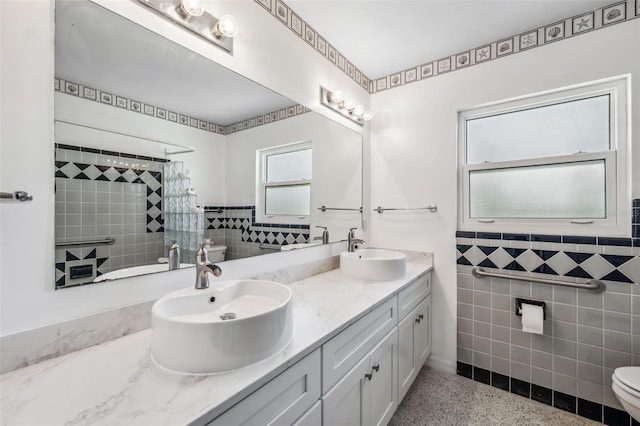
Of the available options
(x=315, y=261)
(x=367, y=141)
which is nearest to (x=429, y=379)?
(x=315, y=261)

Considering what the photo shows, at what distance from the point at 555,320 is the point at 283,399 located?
1809 millimetres

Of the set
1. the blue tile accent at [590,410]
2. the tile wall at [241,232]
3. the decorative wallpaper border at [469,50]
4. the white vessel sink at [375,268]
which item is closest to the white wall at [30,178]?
the tile wall at [241,232]

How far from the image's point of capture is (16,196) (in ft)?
2.19

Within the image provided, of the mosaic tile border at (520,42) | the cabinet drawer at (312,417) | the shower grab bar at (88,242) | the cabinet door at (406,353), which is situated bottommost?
the cabinet door at (406,353)

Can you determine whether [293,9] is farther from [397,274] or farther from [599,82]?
[599,82]

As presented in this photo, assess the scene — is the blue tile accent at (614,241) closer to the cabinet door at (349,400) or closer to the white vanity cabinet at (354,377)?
the white vanity cabinet at (354,377)

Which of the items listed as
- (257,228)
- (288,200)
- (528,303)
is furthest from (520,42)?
(257,228)

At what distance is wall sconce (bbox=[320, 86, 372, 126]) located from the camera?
1.91 metres

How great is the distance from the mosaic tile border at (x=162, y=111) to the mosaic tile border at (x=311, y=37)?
446mm

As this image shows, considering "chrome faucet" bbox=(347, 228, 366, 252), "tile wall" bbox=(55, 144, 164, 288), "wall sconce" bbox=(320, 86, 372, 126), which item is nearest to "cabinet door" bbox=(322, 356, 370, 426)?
"tile wall" bbox=(55, 144, 164, 288)

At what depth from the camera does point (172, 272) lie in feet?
3.60

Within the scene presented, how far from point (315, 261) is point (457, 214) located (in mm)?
1102

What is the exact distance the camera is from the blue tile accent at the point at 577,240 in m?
1.61

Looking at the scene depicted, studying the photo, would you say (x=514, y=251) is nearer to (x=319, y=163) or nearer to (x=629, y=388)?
(x=629, y=388)
